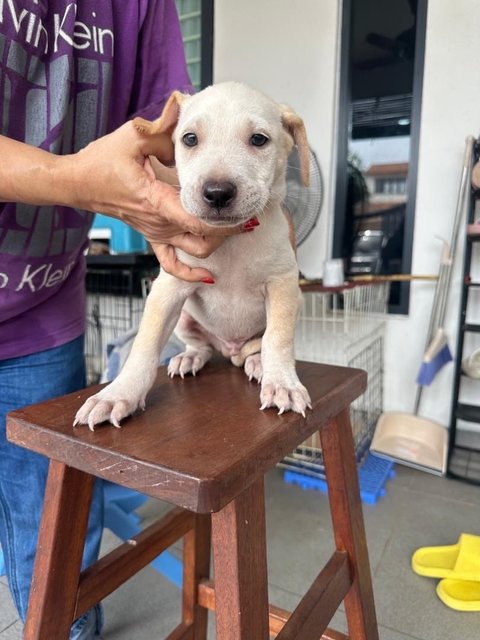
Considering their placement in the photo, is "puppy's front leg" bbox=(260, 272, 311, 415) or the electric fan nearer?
"puppy's front leg" bbox=(260, 272, 311, 415)

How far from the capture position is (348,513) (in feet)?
2.98

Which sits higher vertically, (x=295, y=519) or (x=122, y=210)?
(x=122, y=210)

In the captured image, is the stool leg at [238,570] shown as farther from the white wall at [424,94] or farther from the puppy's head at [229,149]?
the white wall at [424,94]

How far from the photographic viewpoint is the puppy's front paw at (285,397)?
2.34 feet

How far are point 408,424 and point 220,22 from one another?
2479mm

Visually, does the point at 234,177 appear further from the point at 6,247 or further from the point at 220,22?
the point at 220,22

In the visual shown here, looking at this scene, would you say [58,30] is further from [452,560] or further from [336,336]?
[452,560]

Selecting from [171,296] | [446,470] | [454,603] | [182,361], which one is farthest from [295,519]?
[171,296]

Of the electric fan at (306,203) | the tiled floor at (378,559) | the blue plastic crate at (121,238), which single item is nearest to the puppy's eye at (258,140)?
the tiled floor at (378,559)

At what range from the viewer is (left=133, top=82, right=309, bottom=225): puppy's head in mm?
706

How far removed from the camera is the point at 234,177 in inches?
28.3

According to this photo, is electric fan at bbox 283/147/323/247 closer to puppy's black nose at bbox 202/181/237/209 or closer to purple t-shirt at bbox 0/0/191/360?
purple t-shirt at bbox 0/0/191/360

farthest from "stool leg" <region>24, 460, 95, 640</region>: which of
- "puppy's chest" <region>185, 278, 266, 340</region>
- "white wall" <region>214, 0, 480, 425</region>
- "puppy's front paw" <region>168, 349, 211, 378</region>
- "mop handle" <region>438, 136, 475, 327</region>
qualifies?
"white wall" <region>214, 0, 480, 425</region>

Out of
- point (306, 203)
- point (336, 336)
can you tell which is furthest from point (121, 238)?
point (336, 336)
